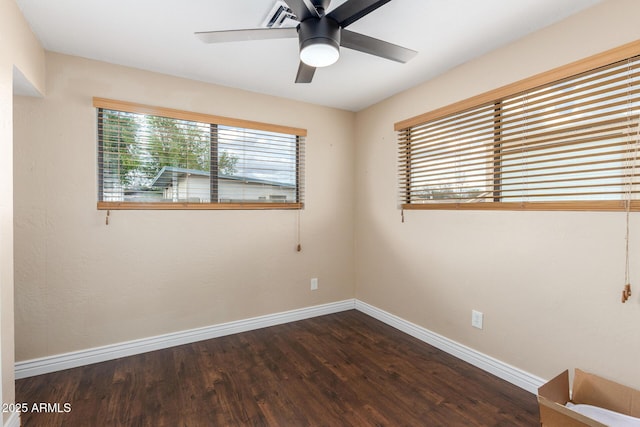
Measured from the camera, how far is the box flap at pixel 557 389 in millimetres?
1621

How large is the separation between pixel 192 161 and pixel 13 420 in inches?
79.5

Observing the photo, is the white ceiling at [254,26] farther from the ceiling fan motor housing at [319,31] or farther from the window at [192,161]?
the window at [192,161]

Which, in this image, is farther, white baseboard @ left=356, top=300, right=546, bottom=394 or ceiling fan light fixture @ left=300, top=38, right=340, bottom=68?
white baseboard @ left=356, top=300, right=546, bottom=394

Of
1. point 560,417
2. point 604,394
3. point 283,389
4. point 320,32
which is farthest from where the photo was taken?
point 283,389

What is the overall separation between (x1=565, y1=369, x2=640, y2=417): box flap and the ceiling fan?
216cm

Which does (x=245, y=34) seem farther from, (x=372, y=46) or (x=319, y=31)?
(x=372, y=46)

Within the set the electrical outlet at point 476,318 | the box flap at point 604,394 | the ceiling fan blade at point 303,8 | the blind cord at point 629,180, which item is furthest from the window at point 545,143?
the ceiling fan blade at point 303,8

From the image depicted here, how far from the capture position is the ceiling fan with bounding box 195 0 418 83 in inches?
58.0

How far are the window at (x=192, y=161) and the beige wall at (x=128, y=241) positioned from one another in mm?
92

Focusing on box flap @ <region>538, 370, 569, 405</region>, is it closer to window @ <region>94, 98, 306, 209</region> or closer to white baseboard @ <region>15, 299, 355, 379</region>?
white baseboard @ <region>15, 299, 355, 379</region>

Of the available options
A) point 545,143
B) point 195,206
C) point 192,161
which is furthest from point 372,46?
point 195,206

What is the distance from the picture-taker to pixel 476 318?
2418 mm

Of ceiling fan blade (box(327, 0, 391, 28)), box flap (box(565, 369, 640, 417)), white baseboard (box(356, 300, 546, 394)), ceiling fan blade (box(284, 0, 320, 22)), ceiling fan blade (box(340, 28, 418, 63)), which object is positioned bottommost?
white baseboard (box(356, 300, 546, 394))

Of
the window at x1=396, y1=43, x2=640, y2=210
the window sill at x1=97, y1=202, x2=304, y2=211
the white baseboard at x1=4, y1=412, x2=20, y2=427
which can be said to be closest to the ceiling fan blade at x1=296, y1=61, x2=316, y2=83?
the window at x1=396, y1=43, x2=640, y2=210
